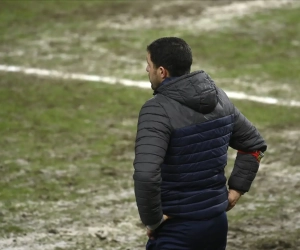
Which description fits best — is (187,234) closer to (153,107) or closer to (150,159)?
(150,159)

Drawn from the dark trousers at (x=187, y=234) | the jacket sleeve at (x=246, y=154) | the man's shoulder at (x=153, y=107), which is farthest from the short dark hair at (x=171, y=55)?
the dark trousers at (x=187, y=234)

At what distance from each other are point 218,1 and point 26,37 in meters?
4.29

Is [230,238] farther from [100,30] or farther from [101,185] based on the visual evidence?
[100,30]

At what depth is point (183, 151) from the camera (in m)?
5.01

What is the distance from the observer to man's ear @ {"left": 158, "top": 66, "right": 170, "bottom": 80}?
5023 mm

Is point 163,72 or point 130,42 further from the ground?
point 163,72

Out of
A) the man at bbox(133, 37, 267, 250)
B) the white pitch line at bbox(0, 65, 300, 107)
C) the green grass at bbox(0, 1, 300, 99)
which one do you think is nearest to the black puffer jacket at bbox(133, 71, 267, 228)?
the man at bbox(133, 37, 267, 250)

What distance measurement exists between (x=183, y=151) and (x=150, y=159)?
26 centimetres

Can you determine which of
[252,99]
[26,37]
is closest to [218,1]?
[26,37]

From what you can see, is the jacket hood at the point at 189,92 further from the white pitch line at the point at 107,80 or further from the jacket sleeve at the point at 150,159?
the white pitch line at the point at 107,80

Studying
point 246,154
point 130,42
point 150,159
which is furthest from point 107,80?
point 150,159

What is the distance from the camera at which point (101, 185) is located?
359 inches

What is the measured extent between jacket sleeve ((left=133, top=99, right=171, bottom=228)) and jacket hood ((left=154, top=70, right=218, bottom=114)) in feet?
0.45

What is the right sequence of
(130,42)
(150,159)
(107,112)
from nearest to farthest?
(150,159), (107,112), (130,42)
